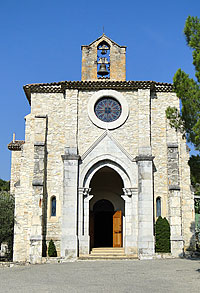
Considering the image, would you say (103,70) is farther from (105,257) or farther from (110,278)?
(110,278)

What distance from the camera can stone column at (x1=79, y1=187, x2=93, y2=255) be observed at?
19.5 m

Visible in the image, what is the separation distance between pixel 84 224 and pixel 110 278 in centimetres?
692

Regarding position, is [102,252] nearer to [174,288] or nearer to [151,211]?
[151,211]

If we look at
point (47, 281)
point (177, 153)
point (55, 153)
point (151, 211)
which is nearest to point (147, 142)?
point (177, 153)

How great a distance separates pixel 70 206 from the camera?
64.4ft

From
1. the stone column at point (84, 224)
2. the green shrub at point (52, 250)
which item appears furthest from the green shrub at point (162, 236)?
the green shrub at point (52, 250)

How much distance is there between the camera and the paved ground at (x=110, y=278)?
11273 millimetres

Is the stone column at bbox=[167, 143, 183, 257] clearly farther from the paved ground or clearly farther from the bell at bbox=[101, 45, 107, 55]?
the bell at bbox=[101, 45, 107, 55]

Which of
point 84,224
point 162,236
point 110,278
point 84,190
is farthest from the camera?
point 84,190

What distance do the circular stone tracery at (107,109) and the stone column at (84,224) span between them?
4251 mm

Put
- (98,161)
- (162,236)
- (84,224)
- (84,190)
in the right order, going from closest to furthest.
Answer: (162,236) → (84,224) → (84,190) → (98,161)

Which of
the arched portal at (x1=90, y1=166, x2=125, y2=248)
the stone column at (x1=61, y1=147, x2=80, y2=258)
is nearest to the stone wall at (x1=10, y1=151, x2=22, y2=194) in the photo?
the arched portal at (x1=90, y1=166, x2=125, y2=248)

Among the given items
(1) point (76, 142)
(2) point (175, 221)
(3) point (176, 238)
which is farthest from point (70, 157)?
(3) point (176, 238)

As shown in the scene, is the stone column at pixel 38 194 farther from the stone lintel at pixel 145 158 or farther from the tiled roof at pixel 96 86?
the stone lintel at pixel 145 158
